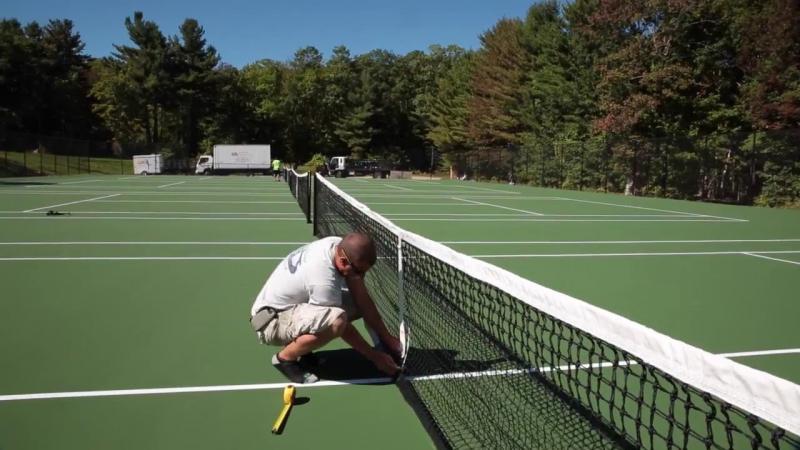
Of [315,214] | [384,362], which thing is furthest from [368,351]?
[315,214]

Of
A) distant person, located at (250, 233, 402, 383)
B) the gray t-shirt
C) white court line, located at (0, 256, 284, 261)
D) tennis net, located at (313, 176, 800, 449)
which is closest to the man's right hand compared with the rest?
distant person, located at (250, 233, 402, 383)

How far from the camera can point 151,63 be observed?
64250 millimetres

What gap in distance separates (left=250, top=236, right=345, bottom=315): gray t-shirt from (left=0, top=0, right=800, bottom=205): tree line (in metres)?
22.7

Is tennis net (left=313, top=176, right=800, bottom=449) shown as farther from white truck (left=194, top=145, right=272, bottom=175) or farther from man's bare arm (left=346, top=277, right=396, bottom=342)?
white truck (left=194, top=145, right=272, bottom=175)

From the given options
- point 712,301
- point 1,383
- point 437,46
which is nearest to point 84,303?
point 1,383

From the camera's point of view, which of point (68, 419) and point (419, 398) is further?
point (419, 398)

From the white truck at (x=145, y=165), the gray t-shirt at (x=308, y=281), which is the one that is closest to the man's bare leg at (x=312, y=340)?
the gray t-shirt at (x=308, y=281)

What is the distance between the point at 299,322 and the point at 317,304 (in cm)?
17

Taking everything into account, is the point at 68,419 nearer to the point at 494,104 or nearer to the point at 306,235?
the point at 306,235

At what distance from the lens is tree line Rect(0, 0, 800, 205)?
977 inches

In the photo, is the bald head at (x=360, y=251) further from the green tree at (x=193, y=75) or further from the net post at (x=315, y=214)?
the green tree at (x=193, y=75)

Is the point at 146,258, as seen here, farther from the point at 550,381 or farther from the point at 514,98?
the point at 514,98

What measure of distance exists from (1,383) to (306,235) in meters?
7.61

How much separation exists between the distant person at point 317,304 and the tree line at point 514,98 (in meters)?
22.6
